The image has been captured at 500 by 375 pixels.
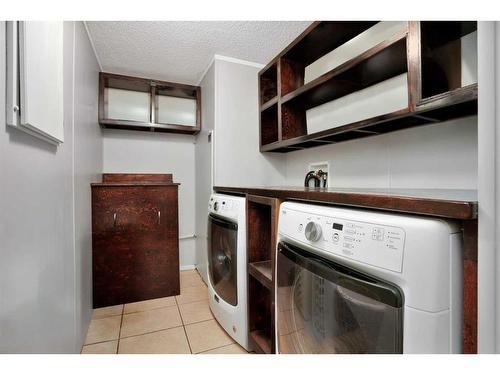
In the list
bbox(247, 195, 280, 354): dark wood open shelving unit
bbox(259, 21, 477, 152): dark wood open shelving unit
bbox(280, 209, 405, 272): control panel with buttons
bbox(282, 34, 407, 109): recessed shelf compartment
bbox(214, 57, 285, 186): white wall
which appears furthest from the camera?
bbox(214, 57, 285, 186): white wall

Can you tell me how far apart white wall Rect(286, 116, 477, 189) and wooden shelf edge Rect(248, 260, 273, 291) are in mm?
794

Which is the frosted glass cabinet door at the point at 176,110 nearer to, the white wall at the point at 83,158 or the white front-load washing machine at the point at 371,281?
the white wall at the point at 83,158

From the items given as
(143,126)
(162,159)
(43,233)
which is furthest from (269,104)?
(43,233)

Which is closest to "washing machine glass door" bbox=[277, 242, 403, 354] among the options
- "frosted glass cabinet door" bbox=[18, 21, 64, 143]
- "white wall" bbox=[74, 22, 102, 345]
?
"frosted glass cabinet door" bbox=[18, 21, 64, 143]

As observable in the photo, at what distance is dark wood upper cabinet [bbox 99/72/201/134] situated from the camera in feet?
7.36

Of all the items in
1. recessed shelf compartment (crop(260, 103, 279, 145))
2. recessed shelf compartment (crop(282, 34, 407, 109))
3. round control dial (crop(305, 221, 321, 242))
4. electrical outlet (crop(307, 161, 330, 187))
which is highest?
recessed shelf compartment (crop(282, 34, 407, 109))

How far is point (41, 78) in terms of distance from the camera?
798 mm

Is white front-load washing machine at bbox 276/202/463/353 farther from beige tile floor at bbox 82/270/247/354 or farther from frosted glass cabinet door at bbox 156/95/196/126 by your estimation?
frosted glass cabinet door at bbox 156/95/196/126

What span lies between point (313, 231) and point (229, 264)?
872mm

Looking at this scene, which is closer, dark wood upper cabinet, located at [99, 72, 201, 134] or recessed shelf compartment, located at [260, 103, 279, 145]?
recessed shelf compartment, located at [260, 103, 279, 145]

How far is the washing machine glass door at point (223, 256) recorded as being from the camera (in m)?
1.41

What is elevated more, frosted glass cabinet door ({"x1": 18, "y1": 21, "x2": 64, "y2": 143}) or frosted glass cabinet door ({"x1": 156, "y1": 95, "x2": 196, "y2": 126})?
frosted glass cabinet door ({"x1": 156, "y1": 95, "x2": 196, "y2": 126})
